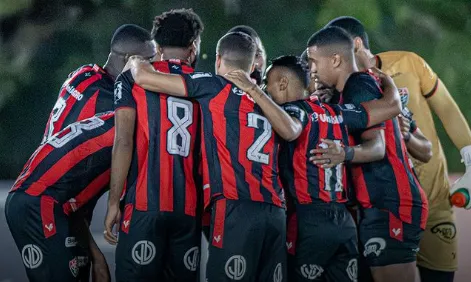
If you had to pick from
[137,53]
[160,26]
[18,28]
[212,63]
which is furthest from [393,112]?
[18,28]

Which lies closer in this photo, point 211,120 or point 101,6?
point 211,120

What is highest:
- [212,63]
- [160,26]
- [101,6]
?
[160,26]

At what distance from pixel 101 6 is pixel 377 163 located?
368cm

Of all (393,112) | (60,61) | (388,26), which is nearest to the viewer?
(393,112)

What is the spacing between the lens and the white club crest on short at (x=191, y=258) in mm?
3721

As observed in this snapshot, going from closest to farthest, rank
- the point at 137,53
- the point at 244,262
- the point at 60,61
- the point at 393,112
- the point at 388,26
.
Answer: the point at 244,262 < the point at 393,112 < the point at 137,53 < the point at 60,61 < the point at 388,26

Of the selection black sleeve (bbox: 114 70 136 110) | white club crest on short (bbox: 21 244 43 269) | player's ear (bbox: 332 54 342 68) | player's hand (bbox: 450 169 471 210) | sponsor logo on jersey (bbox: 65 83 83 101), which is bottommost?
white club crest on short (bbox: 21 244 43 269)

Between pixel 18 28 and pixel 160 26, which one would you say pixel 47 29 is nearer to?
pixel 18 28

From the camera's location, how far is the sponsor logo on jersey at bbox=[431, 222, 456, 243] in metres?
4.50

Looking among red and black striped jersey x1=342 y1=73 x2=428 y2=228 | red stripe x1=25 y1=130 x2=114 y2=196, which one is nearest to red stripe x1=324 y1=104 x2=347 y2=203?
red and black striped jersey x1=342 y1=73 x2=428 y2=228

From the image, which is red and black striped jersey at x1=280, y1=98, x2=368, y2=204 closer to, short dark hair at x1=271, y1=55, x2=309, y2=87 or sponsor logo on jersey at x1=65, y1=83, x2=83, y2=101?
short dark hair at x1=271, y1=55, x2=309, y2=87

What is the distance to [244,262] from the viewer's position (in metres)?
3.44

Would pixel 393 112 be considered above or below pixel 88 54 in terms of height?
above

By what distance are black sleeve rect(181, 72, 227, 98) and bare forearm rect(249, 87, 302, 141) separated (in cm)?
16
